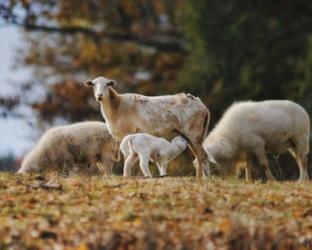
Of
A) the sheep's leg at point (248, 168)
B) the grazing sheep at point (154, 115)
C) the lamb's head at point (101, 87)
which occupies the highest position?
the lamb's head at point (101, 87)

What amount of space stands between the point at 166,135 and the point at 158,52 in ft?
93.8

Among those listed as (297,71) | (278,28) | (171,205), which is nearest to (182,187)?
(171,205)

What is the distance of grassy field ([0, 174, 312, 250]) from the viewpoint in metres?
Answer: 12.4

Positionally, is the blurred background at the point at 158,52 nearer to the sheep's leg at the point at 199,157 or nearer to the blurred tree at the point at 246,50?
the blurred tree at the point at 246,50

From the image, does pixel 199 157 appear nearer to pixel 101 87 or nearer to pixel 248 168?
pixel 101 87

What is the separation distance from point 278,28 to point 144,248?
104 ft

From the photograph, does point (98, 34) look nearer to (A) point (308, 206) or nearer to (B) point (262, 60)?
(B) point (262, 60)

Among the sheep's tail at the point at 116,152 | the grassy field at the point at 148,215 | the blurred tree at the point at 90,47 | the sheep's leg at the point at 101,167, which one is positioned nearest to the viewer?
the grassy field at the point at 148,215

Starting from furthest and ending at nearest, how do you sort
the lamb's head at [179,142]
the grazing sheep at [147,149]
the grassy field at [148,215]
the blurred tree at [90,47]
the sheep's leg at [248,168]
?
1. the blurred tree at [90,47]
2. the sheep's leg at [248,168]
3. the lamb's head at [179,142]
4. the grazing sheep at [147,149]
5. the grassy field at [148,215]

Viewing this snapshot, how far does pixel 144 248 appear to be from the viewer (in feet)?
39.4

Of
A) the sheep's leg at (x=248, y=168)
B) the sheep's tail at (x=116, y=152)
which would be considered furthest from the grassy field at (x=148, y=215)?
the sheep's leg at (x=248, y=168)

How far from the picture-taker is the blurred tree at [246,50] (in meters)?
39.5

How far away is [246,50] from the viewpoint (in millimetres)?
41562

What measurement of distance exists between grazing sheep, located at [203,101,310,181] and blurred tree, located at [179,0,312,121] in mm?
15258
